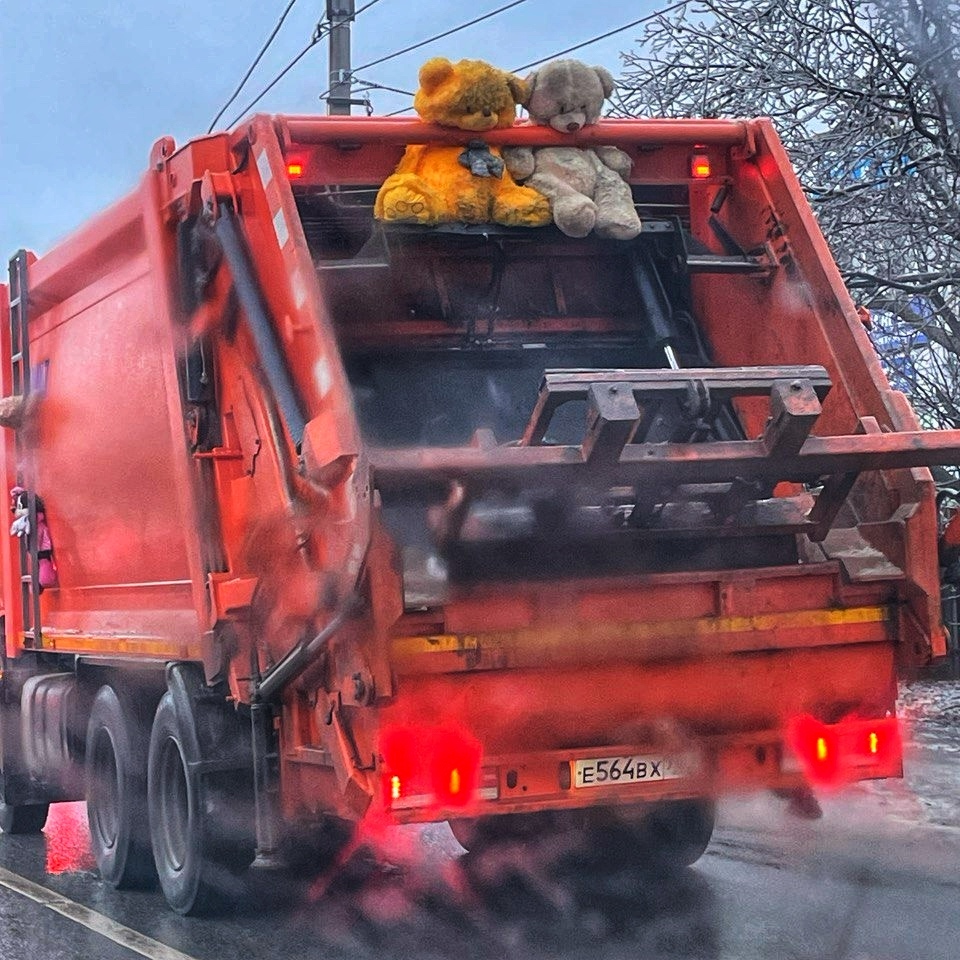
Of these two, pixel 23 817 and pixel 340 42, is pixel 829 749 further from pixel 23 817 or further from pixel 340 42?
pixel 340 42

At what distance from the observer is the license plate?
209 inches

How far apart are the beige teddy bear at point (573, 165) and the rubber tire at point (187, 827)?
2.31 m

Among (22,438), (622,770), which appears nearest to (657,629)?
(622,770)

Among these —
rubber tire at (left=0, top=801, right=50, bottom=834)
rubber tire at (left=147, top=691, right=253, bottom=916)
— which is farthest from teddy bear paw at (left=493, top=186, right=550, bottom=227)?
rubber tire at (left=0, top=801, right=50, bottom=834)

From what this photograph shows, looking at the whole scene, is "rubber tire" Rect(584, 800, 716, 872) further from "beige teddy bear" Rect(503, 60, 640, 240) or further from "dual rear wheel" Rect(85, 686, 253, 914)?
"beige teddy bear" Rect(503, 60, 640, 240)

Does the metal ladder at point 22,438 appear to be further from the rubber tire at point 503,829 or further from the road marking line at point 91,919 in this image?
the rubber tire at point 503,829

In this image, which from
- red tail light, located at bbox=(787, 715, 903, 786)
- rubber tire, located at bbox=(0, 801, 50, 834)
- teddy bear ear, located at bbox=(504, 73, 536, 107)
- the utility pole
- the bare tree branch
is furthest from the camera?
the utility pole

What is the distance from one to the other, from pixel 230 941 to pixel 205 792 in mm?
520

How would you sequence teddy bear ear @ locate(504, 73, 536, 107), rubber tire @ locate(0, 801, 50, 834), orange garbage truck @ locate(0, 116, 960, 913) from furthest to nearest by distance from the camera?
rubber tire @ locate(0, 801, 50, 834), teddy bear ear @ locate(504, 73, 536, 107), orange garbage truck @ locate(0, 116, 960, 913)

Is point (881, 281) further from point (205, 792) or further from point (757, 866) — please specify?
point (205, 792)

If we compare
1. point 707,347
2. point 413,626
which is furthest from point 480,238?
point 413,626

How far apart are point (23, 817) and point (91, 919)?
103 inches

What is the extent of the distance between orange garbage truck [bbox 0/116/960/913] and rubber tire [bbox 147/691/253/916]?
18mm

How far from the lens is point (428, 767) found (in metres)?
5.11
